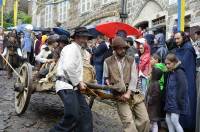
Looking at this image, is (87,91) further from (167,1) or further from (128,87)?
(167,1)

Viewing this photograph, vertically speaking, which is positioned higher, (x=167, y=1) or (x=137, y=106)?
(x=167, y=1)

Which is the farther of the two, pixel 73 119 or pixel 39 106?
pixel 39 106

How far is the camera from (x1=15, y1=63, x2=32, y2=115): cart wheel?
8.02 meters

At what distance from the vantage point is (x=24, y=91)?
8.34 metres

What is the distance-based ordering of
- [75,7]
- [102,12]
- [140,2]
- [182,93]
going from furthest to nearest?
1. [75,7]
2. [102,12]
3. [140,2]
4. [182,93]

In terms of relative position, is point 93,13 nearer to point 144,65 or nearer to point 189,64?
point 144,65

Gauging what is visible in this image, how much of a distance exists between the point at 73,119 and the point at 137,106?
1.08m

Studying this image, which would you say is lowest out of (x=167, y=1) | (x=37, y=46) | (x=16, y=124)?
(x=16, y=124)

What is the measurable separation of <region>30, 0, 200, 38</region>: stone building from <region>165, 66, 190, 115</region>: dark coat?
3.49 m

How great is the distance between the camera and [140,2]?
18500mm

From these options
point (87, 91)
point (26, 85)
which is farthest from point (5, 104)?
point (87, 91)

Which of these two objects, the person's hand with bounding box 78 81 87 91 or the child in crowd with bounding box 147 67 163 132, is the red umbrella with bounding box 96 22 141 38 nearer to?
the child in crowd with bounding box 147 67 163 132

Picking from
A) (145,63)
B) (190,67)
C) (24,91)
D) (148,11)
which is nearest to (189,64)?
(190,67)

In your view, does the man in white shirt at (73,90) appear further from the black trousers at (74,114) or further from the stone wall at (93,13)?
the stone wall at (93,13)
